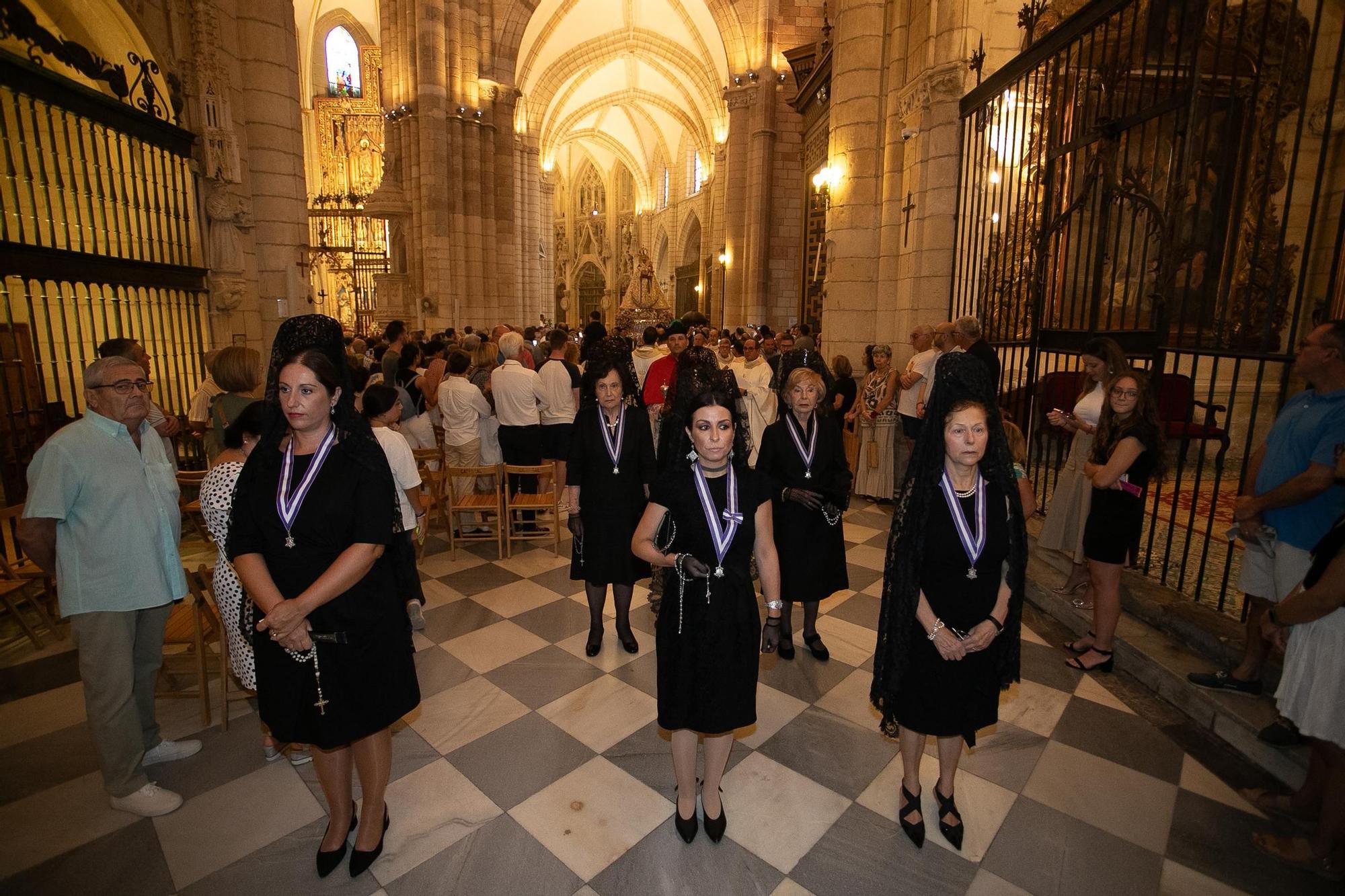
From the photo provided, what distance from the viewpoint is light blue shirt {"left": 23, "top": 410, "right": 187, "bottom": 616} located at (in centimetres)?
246

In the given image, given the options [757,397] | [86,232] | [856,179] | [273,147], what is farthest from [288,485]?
[856,179]

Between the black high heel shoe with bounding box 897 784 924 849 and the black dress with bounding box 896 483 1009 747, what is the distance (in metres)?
0.34

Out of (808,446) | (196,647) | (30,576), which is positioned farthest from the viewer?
(30,576)

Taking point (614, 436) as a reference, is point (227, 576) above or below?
below

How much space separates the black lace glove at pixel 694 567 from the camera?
2203mm

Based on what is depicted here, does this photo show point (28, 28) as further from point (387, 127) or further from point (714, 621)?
point (387, 127)

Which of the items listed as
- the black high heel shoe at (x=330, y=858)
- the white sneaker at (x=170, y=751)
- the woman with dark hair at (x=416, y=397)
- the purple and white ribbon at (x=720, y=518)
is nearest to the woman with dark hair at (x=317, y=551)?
the black high heel shoe at (x=330, y=858)

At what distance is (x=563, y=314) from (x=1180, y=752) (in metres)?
45.9

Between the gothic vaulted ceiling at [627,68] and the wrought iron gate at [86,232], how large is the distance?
18254 millimetres

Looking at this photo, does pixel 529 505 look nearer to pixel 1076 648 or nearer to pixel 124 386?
pixel 124 386

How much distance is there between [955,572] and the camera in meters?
2.30

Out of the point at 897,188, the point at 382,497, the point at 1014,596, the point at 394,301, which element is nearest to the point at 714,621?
the point at 1014,596

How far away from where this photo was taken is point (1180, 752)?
3.00 metres

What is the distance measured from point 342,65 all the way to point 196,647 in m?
29.7
